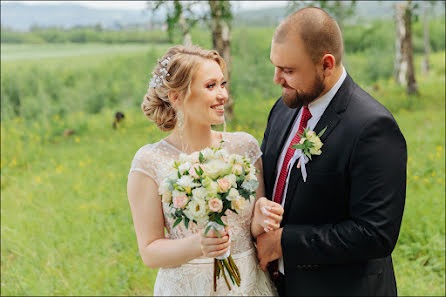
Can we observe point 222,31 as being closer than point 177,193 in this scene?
No

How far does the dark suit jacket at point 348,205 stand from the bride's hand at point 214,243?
0.39 m

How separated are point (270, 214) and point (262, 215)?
208 mm

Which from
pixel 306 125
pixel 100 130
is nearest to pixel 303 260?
pixel 306 125

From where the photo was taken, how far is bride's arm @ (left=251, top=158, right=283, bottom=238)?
237cm

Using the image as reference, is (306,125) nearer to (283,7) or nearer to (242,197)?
(242,197)

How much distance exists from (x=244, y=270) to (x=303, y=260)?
442 mm

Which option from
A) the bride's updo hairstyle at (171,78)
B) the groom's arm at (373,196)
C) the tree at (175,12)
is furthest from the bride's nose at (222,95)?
the tree at (175,12)

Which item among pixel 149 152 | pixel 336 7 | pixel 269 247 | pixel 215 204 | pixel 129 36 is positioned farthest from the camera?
pixel 129 36

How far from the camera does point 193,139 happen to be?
2.82 m

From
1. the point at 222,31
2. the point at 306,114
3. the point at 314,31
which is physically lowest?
the point at 306,114

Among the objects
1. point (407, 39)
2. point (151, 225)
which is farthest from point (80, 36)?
point (151, 225)

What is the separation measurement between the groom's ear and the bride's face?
0.60m

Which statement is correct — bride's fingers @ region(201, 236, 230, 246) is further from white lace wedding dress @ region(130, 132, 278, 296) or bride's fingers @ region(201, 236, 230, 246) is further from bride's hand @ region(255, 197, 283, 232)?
white lace wedding dress @ region(130, 132, 278, 296)

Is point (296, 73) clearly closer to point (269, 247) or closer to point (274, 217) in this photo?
point (274, 217)
